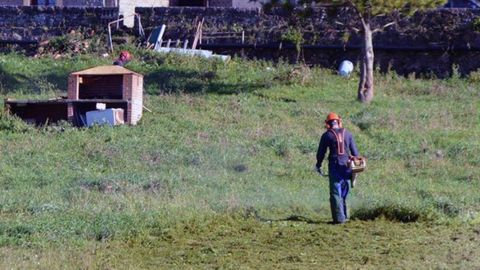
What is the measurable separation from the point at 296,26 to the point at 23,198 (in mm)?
15301

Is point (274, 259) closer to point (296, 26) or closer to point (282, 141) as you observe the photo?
point (282, 141)

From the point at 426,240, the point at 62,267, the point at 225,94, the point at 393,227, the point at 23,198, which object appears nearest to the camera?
the point at 62,267

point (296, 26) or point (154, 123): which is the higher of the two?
point (296, 26)

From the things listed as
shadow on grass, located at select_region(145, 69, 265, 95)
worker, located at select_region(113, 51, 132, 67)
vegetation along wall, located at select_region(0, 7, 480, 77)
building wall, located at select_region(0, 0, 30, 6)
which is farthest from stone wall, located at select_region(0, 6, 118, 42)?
shadow on grass, located at select_region(145, 69, 265, 95)

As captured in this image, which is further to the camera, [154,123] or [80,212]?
[154,123]

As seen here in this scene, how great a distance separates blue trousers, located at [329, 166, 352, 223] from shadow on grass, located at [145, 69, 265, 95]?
11.4 meters

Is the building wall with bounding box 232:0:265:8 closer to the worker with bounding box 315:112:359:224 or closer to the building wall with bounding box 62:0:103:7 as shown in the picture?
the building wall with bounding box 62:0:103:7

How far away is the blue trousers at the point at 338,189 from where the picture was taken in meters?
13.9

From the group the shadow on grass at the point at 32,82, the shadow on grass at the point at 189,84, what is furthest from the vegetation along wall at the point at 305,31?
the shadow on grass at the point at 32,82

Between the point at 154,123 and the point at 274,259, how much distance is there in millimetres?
10608

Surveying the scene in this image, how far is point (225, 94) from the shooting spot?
2500 centimetres

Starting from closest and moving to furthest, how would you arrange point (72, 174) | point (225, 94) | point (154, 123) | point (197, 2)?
point (72, 174), point (154, 123), point (225, 94), point (197, 2)

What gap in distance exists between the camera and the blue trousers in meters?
13.9

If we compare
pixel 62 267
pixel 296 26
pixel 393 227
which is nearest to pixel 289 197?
pixel 393 227
